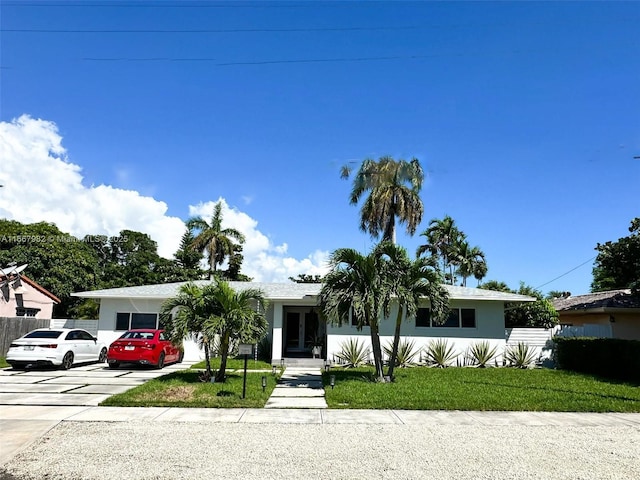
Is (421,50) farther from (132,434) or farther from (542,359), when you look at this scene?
(542,359)

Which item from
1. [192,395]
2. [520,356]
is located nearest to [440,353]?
[520,356]

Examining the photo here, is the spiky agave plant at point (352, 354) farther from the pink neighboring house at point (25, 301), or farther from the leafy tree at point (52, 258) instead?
the leafy tree at point (52, 258)

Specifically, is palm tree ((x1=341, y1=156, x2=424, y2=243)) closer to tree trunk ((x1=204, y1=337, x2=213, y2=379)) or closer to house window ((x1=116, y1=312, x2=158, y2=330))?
house window ((x1=116, y1=312, x2=158, y2=330))

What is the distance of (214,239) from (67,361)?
20232 mm

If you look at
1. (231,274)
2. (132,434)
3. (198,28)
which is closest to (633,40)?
(198,28)

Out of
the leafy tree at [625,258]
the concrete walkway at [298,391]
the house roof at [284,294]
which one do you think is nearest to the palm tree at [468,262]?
the leafy tree at [625,258]

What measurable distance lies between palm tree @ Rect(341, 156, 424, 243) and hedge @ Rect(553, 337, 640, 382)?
31.9 ft

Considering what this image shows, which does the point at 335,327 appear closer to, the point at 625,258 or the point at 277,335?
the point at 277,335

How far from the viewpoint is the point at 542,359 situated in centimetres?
1855

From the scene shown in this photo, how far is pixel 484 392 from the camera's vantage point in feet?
35.9

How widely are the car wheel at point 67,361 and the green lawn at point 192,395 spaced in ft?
16.3

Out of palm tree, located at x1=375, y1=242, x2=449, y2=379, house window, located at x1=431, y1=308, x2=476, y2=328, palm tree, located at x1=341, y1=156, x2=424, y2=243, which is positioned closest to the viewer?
palm tree, located at x1=375, y1=242, x2=449, y2=379

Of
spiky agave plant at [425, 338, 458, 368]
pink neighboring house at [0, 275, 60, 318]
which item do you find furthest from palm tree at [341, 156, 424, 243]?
pink neighboring house at [0, 275, 60, 318]

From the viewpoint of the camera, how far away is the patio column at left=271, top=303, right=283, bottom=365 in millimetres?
17953
